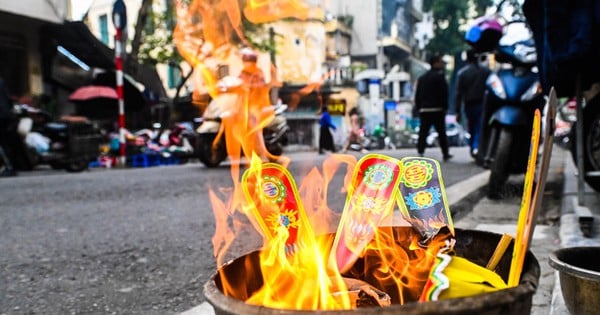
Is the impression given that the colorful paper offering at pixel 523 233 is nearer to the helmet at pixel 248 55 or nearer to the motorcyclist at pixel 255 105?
the motorcyclist at pixel 255 105

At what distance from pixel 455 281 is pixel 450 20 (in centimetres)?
3763

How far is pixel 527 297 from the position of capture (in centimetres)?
96

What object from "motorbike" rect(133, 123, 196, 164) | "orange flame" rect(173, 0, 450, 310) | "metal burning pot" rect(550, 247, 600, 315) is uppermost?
"orange flame" rect(173, 0, 450, 310)

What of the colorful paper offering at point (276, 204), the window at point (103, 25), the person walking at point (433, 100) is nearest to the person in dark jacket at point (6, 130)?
the person walking at point (433, 100)

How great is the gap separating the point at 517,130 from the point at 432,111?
410cm

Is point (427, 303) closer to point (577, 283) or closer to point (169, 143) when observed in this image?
point (577, 283)

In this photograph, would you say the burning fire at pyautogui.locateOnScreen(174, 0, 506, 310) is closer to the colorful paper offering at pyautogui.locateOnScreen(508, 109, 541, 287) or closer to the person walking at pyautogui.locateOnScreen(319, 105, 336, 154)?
the colorful paper offering at pyautogui.locateOnScreen(508, 109, 541, 287)

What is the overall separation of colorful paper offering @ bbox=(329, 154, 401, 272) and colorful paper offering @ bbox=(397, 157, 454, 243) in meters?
0.08

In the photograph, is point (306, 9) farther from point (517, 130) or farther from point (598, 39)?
point (517, 130)

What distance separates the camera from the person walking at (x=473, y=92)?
25.7ft

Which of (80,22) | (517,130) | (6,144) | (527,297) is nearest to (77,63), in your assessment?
(80,22)

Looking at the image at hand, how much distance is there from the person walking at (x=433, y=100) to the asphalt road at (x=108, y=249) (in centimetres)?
270

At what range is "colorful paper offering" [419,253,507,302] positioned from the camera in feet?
3.40

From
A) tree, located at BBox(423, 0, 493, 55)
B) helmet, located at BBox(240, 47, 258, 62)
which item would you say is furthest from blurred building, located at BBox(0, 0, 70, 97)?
tree, located at BBox(423, 0, 493, 55)
